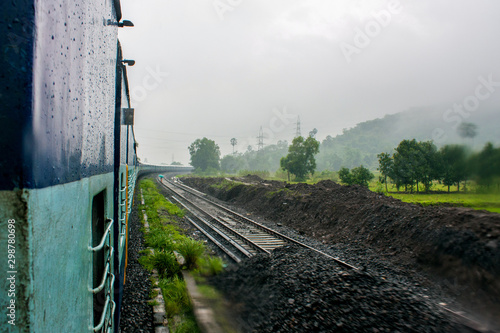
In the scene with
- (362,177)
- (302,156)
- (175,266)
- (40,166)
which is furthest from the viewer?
(302,156)

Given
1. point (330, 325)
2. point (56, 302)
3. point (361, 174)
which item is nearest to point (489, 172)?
point (330, 325)

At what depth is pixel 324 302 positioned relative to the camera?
484cm

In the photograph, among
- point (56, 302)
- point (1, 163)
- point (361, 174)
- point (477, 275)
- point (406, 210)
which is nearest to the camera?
point (1, 163)

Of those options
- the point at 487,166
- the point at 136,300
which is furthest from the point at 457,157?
the point at 136,300

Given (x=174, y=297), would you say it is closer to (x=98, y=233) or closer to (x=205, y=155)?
(x=98, y=233)

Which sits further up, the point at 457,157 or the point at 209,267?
the point at 457,157

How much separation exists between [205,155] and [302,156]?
6414 centimetres

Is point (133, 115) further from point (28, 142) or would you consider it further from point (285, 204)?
point (285, 204)

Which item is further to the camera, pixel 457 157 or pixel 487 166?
pixel 457 157

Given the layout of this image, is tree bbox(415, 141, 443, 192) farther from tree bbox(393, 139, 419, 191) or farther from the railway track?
the railway track

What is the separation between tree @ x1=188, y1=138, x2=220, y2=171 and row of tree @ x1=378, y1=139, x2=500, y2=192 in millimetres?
82213

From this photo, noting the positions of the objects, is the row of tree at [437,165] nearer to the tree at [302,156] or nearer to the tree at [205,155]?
the tree at [302,156]

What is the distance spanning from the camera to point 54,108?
915 millimetres

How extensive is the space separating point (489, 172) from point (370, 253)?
15.2 ft
